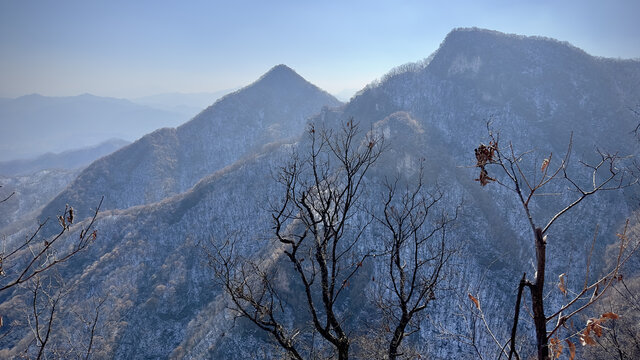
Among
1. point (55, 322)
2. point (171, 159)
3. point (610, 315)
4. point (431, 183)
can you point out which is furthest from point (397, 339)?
point (171, 159)

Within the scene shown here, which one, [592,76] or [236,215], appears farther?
[592,76]

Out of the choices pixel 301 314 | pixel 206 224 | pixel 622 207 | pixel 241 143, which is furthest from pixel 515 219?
pixel 241 143

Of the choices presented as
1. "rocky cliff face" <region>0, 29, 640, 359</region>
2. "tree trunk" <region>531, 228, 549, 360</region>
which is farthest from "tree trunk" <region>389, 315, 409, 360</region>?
"rocky cliff face" <region>0, 29, 640, 359</region>

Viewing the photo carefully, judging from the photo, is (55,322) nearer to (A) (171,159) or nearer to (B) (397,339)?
(B) (397,339)

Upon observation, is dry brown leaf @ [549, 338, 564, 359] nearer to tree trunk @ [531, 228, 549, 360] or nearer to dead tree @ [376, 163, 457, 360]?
tree trunk @ [531, 228, 549, 360]

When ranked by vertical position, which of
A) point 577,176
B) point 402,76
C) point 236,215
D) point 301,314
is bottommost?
point 301,314

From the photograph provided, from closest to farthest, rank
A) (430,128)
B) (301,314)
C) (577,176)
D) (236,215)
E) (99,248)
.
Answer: (301,314), (577,176), (99,248), (236,215), (430,128)

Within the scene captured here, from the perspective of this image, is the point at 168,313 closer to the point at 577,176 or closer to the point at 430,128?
the point at 430,128

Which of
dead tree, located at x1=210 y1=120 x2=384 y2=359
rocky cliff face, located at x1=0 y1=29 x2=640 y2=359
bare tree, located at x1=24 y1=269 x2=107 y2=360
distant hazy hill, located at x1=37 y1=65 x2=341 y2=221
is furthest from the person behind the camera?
distant hazy hill, located at x1=37 y1=65 x2=341 y2=221
